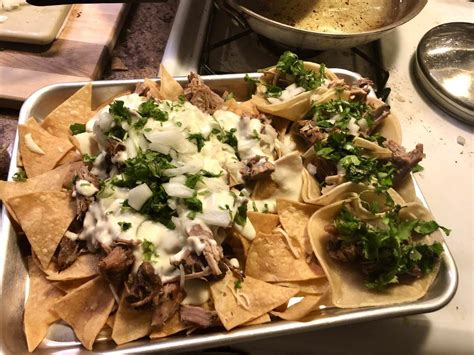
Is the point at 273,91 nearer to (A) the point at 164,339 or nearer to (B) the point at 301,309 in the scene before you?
(B) the point at 301,309

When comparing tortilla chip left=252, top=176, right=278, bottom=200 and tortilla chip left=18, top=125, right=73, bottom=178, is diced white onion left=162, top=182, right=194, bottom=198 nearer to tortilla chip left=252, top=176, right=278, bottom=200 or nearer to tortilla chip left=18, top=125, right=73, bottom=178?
tortilla chip left=252, top=176, right=278, bottom=200

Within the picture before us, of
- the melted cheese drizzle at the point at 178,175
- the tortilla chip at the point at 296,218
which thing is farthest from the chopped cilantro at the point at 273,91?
the tortilla chip at the point at 296,218

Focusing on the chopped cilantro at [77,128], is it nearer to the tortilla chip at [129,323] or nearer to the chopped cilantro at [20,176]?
the chopped cilantro at [20,176]

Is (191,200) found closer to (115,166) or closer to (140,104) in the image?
(115,166)

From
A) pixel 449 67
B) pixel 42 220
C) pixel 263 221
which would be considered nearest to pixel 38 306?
pixel 42 220

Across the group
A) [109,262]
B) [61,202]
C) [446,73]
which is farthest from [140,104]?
[446,73]
